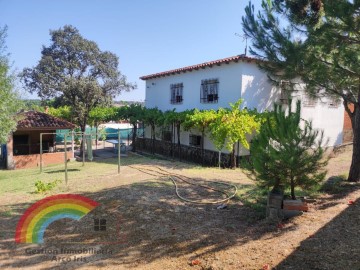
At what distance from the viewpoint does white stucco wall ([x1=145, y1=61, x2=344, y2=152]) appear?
1530 cm

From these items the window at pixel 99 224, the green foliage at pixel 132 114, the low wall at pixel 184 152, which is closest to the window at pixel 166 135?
the low wall at pixel 184 152

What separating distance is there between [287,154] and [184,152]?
12.0 meters

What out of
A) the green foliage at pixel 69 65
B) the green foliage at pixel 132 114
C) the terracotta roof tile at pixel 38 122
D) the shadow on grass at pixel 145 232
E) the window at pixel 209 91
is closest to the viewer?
the shadow on grass at pixel 145 232

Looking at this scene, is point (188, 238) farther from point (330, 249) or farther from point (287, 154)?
point (287, 154)

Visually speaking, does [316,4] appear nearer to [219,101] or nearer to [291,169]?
[291,169]

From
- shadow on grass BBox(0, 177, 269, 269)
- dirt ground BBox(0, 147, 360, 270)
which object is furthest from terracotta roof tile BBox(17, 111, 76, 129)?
shadow on grass BBox(0, 177, 269, 269)

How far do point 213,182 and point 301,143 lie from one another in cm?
502

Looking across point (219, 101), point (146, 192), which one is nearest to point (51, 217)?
point (146, 192)

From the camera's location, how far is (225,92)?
16062 millimetres

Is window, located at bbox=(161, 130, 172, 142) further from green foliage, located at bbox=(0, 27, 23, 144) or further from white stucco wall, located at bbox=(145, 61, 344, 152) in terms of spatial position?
green foliage, located at bbox=(0, 27, 23, 144)

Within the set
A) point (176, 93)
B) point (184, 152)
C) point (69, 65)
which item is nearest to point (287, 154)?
point (184, 152)

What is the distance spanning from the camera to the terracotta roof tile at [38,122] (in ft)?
63.4

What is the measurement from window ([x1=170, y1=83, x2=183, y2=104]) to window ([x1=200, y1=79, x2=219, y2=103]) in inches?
97.4

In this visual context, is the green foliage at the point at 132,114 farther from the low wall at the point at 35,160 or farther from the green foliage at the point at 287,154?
the green foliage at the point at 287,154
